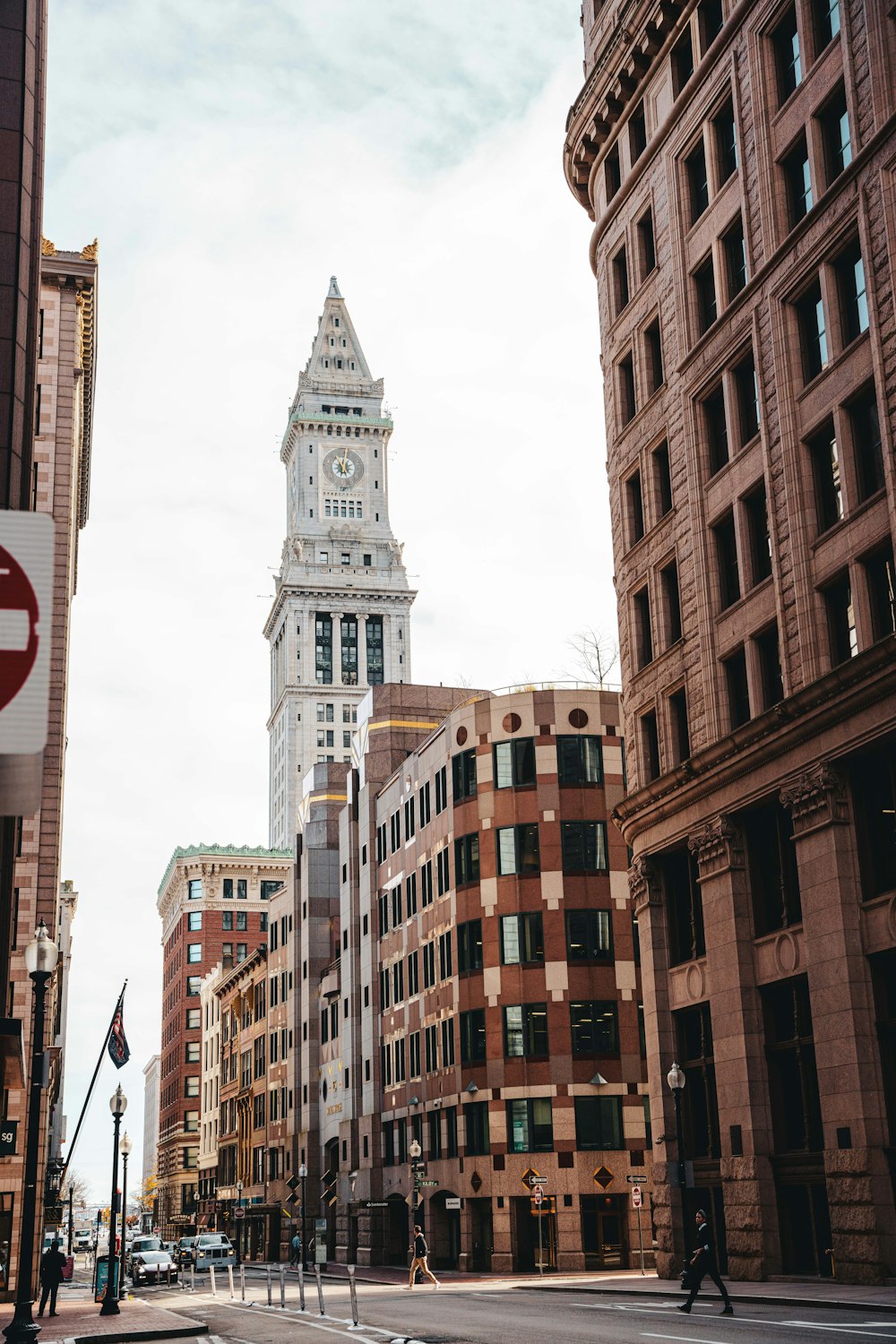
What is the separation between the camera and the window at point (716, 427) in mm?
42125

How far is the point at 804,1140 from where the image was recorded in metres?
34.6

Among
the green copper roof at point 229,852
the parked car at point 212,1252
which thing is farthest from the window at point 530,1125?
the green copper roof at point 229,852

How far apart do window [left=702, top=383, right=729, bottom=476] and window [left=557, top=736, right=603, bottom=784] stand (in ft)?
71.2

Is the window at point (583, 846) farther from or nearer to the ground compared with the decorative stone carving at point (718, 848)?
farther from the ground

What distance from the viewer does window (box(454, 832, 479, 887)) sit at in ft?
204

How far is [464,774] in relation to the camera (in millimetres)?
63719

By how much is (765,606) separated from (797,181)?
447 inches

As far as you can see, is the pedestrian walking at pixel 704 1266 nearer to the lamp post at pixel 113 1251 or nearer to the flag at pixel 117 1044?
the lamp post at pixel 113 1251

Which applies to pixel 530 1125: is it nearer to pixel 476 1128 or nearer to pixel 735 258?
pixel 476 1128

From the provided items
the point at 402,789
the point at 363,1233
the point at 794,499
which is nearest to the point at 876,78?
the point at 794,499

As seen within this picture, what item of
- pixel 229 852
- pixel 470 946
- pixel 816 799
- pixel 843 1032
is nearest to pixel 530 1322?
pixel 843 1032

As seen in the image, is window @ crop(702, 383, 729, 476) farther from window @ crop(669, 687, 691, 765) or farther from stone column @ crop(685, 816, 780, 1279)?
stone column @ crop(685, 816, 780, 1279)

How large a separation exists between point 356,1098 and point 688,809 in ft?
A: 143

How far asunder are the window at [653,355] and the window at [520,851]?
70.2 ft
